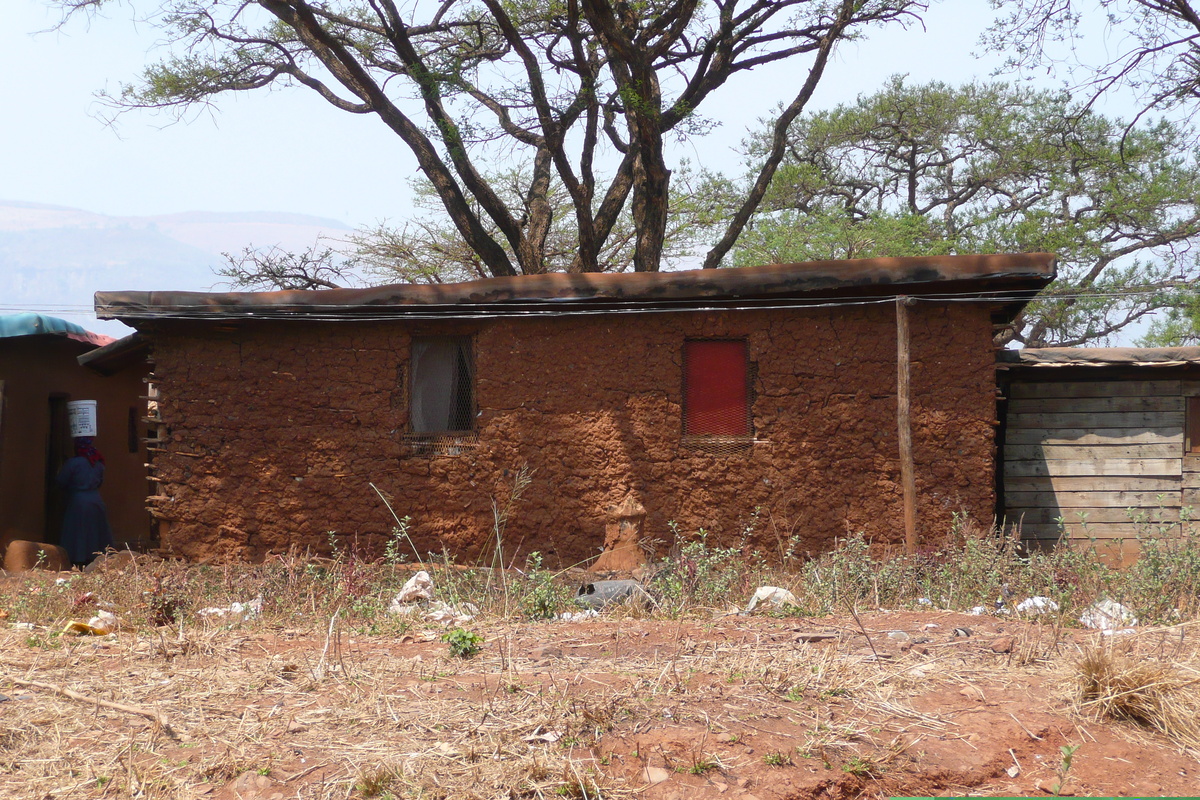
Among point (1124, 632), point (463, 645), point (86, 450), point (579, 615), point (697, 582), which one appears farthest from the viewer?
point (86, 450)

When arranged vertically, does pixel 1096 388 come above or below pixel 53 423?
above

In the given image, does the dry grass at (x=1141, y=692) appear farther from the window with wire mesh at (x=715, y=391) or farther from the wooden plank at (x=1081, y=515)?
the wooden plank at (x=1081, y=515)

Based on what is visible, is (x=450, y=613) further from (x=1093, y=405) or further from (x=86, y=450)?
(x=1093, y=405)

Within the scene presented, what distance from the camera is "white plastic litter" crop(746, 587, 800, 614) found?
5297 mm

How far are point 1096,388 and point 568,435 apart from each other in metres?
4.85

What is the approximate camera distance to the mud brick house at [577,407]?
7340mm

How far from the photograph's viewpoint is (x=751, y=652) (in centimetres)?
415

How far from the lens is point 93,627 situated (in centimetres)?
511

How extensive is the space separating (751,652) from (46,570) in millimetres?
7066

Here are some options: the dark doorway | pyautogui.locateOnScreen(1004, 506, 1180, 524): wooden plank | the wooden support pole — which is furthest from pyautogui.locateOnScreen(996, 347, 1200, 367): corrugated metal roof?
the dark doorway

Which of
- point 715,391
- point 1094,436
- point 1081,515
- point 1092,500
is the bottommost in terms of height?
point 1081,515

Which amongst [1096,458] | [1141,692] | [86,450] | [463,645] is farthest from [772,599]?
[86,450]

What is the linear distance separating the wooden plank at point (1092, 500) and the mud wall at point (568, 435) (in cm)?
112

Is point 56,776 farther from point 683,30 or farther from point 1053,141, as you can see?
point 1053,141
